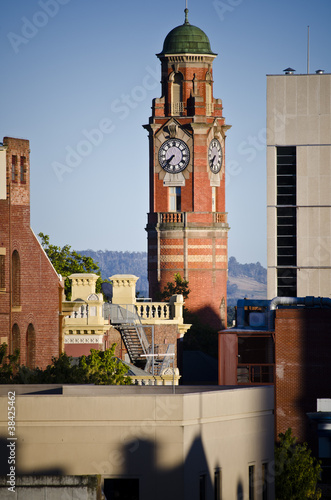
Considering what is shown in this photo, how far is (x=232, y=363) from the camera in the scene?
5819 cm

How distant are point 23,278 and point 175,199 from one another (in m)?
59.3

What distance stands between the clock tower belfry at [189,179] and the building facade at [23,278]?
54362 millimetres

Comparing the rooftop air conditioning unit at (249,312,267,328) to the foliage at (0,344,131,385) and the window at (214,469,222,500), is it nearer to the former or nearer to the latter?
the foliage at (0,344,131,385)

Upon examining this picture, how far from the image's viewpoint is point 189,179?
352 ft

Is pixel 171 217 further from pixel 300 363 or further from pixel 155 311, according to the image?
pixel 300 363

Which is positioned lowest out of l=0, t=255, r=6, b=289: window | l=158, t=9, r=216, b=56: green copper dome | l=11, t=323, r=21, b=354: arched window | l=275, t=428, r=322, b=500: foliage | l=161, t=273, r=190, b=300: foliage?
l=275, t=428, r=322, b=500: foliage

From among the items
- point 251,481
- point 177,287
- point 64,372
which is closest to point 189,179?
point 177,287

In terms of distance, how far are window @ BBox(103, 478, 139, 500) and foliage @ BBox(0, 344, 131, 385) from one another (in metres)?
10.6

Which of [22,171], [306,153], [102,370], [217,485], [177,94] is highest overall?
[177,94]

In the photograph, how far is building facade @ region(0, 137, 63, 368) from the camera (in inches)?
1882

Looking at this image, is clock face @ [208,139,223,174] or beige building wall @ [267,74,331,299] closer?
beige building wall @ [267,74,331,299]

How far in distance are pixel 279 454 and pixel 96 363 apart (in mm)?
9085

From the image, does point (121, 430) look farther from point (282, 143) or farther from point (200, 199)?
point (200, 199)

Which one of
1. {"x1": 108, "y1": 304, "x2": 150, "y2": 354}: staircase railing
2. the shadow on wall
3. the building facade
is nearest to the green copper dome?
{"x1": 108, "y1": 304, "x2": 150, "y2": 354}: staircase railing
